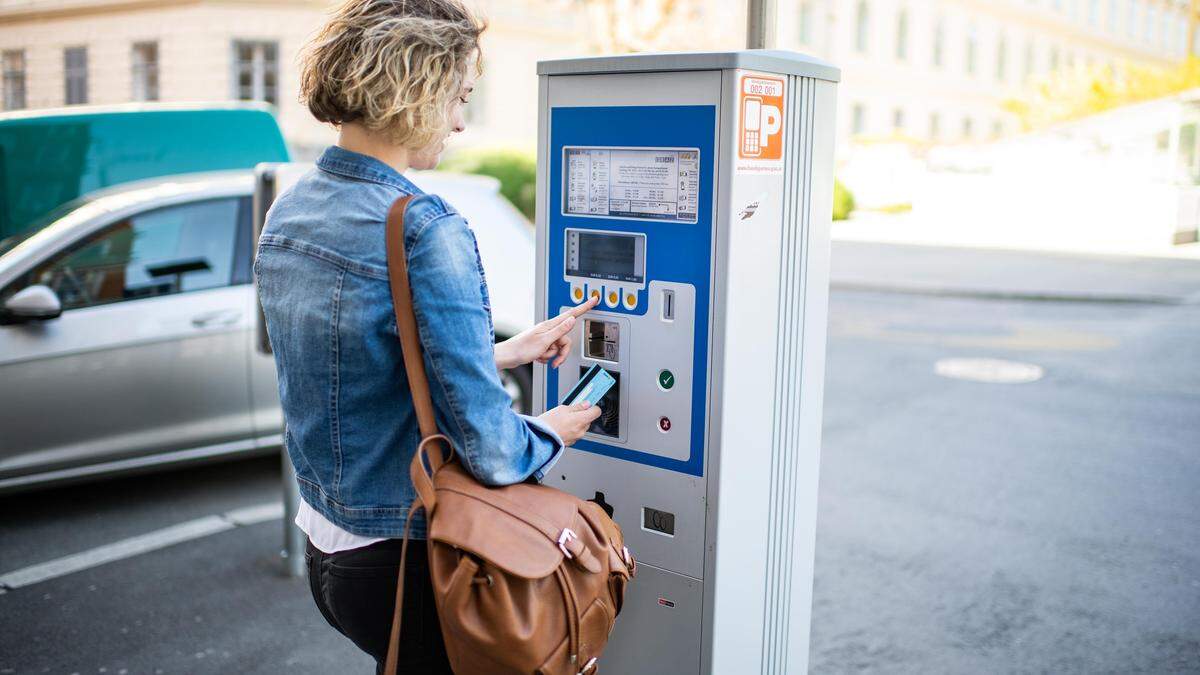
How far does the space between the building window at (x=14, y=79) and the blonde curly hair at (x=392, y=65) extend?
19.6 meters

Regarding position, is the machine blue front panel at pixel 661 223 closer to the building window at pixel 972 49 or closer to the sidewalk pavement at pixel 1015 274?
the sidewalk pavement at pixel 1015 274

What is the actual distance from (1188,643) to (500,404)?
3.47 metres

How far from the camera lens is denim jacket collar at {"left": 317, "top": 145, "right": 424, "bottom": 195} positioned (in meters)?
2.00

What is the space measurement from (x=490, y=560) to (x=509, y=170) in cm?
1684

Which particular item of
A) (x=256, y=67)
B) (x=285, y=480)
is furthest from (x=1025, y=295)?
(x=256, y=67)

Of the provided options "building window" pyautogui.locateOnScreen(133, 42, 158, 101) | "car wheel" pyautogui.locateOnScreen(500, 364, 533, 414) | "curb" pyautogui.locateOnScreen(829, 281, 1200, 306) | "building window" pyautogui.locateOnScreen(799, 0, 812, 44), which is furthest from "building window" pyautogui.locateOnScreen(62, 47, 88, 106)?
"car wheel" pyautogui.locateOnScreen(500, 364, 533, 414)

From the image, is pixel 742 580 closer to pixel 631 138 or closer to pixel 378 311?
pixel 631 138

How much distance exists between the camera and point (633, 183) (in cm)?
271

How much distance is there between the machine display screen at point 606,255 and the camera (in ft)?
8.94

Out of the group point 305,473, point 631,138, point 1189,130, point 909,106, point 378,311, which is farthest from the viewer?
point 909,106

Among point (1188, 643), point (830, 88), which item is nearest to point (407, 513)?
point (830, 88)

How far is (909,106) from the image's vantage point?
43.6 meters

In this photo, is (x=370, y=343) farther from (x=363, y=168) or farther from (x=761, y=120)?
(x=761, y=120)

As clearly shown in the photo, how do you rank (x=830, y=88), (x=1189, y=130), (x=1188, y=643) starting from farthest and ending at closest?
(x=1189, y=130) < (x=1188, y=643) < (x=830, y=88)
